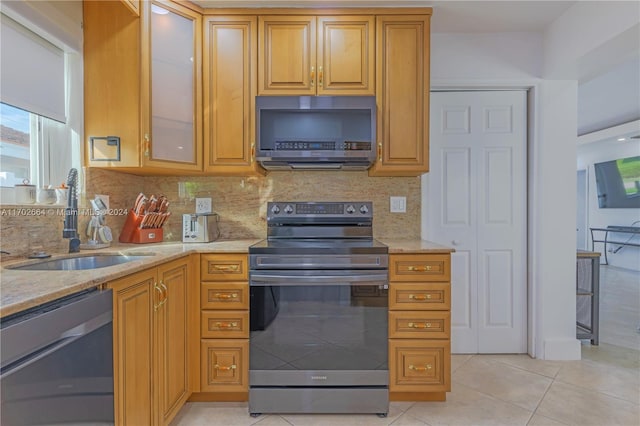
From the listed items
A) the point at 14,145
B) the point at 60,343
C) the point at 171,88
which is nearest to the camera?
the point at 60,343

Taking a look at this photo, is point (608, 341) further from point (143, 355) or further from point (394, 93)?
point (143, 355)

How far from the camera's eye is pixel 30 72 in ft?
5.25

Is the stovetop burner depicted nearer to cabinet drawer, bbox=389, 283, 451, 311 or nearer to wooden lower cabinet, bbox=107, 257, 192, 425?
cabinet drawer, bbox=389, 283, 451, 311

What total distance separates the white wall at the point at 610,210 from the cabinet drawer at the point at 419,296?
6.12 metres

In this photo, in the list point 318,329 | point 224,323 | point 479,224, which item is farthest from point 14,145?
point 479,224

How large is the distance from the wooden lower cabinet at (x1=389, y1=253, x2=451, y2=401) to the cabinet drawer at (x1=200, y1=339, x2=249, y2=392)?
32.9 inches

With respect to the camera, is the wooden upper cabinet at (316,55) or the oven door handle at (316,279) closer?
the oven door handle at (316,279)

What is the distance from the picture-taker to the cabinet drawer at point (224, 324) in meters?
1.79

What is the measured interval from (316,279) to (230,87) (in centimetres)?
136

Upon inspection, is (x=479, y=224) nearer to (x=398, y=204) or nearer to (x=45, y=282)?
(x=398, y=204)

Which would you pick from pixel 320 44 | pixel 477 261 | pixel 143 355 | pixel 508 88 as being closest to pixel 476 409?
pixel 477 261

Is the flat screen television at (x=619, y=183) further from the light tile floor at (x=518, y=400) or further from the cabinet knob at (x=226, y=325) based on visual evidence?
the cabinet knob at (x=226, y=325)

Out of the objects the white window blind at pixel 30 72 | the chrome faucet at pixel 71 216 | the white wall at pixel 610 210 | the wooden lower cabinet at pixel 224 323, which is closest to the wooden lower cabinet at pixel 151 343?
the wooden lower cabinet at pixel 224 323

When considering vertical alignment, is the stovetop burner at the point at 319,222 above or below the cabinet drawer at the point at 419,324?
above
